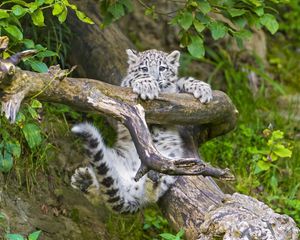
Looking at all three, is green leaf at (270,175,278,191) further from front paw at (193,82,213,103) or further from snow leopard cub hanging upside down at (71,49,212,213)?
front paw at (193,82,213,103)

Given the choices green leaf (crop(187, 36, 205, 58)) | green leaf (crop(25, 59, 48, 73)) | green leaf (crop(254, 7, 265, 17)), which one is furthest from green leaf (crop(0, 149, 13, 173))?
green leaf (crop(254, 7, 265, 17))

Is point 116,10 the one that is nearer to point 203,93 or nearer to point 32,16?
point 203,93

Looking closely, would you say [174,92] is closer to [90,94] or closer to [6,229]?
[90,94]

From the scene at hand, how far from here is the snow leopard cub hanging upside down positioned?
5055mm

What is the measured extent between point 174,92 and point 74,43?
1.33 metres

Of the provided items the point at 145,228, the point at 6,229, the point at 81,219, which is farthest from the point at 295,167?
the point at 6,229

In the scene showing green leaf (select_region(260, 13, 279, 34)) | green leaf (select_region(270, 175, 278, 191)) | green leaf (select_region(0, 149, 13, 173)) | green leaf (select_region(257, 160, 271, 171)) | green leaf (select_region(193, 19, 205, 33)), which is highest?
green leaf (select_region(260, 13, 279, 34))

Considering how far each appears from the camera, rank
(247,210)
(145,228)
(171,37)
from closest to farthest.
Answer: (247,210) → (145,228) → (171,37)

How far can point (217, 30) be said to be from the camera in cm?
535

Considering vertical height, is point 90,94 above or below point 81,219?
above

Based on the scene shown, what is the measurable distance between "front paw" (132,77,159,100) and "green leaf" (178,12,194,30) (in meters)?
0.43

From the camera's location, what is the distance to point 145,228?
6.10 meters

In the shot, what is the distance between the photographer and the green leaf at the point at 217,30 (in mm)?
5320

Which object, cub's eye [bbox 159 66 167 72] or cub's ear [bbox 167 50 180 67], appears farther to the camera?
cub's ear [bbox 167 50 180 67]
